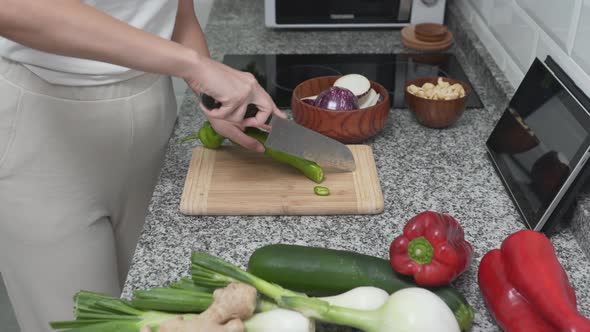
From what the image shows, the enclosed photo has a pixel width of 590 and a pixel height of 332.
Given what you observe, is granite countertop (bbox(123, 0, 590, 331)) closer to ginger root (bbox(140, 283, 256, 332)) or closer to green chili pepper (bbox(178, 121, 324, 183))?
green chili pepper (bbox(178, 121, 324, 183))

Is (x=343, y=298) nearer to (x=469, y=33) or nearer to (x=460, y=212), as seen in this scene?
(x=460, y=212)

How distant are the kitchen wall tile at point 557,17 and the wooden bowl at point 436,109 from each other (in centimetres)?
18

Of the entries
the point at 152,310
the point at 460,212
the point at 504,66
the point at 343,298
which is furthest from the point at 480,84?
the point at 152,310

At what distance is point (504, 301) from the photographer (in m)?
0.77

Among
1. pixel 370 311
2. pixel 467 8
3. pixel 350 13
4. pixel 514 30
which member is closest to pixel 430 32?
pixel 467 8

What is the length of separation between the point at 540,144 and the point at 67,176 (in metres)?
0.79

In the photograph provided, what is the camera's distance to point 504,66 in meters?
1.39

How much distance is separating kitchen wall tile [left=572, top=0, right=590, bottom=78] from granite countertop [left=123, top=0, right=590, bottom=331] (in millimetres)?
239

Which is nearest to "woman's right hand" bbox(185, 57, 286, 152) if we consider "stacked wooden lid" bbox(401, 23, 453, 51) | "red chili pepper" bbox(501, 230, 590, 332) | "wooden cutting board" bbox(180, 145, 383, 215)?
"wooden cutting board" bbox(180, 145, 383, 215)

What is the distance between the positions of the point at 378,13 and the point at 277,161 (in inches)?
30.9

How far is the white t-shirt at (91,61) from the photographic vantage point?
3.29ft

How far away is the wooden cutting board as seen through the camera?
1.02 metres

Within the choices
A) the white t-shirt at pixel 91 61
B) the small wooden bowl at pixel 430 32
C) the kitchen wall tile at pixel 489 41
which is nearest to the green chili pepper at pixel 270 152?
the white t-shirt at pixel 91 61

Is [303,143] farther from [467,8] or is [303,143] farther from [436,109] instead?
[467,8]
